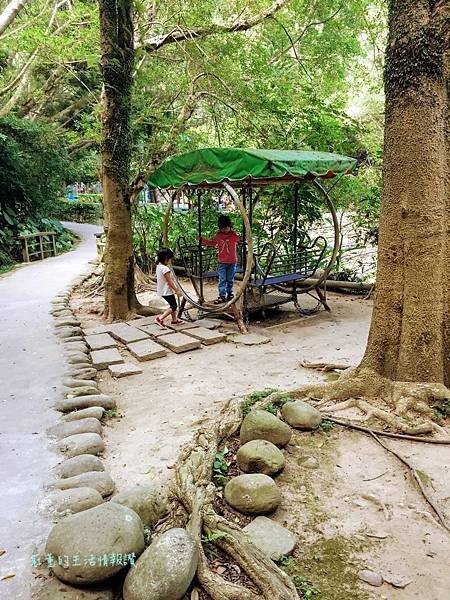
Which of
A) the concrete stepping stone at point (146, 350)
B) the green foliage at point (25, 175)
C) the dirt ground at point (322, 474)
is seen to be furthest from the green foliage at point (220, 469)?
the green foliage at point (25, 175)

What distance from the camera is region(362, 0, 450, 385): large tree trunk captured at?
3443mm

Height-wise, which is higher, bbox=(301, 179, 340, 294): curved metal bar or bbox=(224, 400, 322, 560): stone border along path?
bbox=(301, 179, 340, 294): curved metal bar

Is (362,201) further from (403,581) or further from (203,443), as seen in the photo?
(403,581)

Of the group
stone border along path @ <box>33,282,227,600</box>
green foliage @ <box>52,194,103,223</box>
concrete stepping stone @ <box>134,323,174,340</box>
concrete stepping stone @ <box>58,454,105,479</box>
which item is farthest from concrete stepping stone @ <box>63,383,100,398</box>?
green foliage @ <box>52,194,103,223</box>

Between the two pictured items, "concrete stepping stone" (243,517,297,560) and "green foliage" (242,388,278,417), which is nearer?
"concrete stepping stone" (243,517,297,560)

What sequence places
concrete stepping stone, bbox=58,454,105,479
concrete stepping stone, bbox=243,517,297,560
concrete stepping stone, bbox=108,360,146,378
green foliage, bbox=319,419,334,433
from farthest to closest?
concrete stepping stone, bbox=108,360,146,378 < green foliage, bbox=319,419,334,433 < concrete stepping stone, bbox=58,454,105,479 < concrete stepping stone, bbox=243,517,297,560

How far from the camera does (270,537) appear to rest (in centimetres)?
244

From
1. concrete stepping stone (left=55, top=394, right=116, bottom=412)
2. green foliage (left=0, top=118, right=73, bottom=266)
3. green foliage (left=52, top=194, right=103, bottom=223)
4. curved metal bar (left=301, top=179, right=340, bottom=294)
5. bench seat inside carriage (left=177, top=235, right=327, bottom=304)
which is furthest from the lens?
green foliage (left=52, top=194, right=103, bottom=223)

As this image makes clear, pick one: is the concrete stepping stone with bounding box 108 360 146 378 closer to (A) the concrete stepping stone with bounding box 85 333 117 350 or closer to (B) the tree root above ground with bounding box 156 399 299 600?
(A) the concrete stepping stone with bounding box 85 333 117 350

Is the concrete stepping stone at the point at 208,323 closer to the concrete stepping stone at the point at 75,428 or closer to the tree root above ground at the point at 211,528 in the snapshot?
the concrete stepping stone at the point at 75,428

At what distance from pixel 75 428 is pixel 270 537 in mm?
1744

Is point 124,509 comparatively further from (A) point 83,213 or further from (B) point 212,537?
(A) point 83,213

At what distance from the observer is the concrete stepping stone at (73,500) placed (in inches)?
98.9

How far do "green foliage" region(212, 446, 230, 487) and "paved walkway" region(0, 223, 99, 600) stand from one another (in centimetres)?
101
